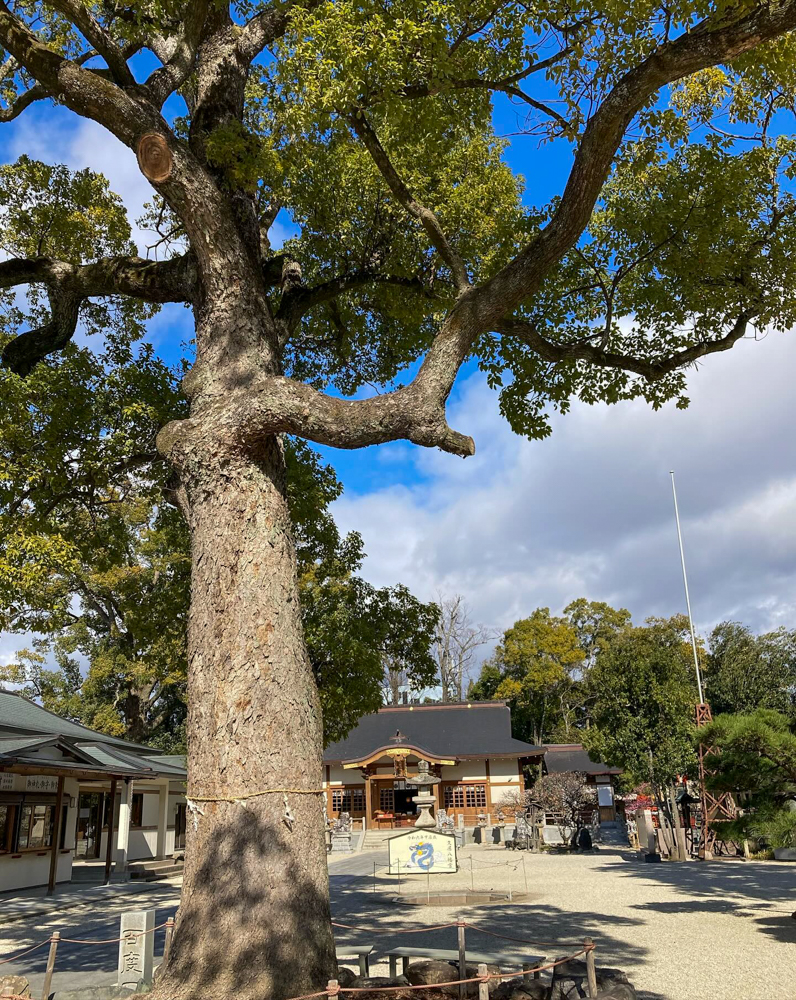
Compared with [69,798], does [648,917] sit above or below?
below

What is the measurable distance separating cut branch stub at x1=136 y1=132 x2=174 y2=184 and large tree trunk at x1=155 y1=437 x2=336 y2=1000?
230 cm

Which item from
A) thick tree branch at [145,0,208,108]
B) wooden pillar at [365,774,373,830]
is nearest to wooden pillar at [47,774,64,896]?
thick tree branch at [145,0,208,108]

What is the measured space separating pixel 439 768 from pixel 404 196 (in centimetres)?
3258

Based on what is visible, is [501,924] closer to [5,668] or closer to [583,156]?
[583,156]

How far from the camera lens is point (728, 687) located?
38.8m

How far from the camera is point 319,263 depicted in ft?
36.7

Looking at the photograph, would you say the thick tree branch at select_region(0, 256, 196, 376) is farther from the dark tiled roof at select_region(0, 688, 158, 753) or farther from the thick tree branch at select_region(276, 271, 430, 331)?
the dark tiled roof at select_region(0, 688, 158, 753)

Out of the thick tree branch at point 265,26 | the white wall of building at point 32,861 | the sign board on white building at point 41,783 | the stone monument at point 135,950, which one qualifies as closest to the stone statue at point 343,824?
the white wall of building at point 32,861

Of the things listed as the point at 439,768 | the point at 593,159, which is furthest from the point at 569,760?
the point at 593,159

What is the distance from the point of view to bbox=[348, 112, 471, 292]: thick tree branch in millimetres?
7430

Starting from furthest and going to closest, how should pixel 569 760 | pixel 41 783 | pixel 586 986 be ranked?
pixel 569 760, pixel 41 783, pixel 586 986

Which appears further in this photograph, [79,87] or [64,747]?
[64,747]

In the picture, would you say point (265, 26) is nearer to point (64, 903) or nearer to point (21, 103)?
point (21, 103)

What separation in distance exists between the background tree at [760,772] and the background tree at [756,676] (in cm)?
3043
